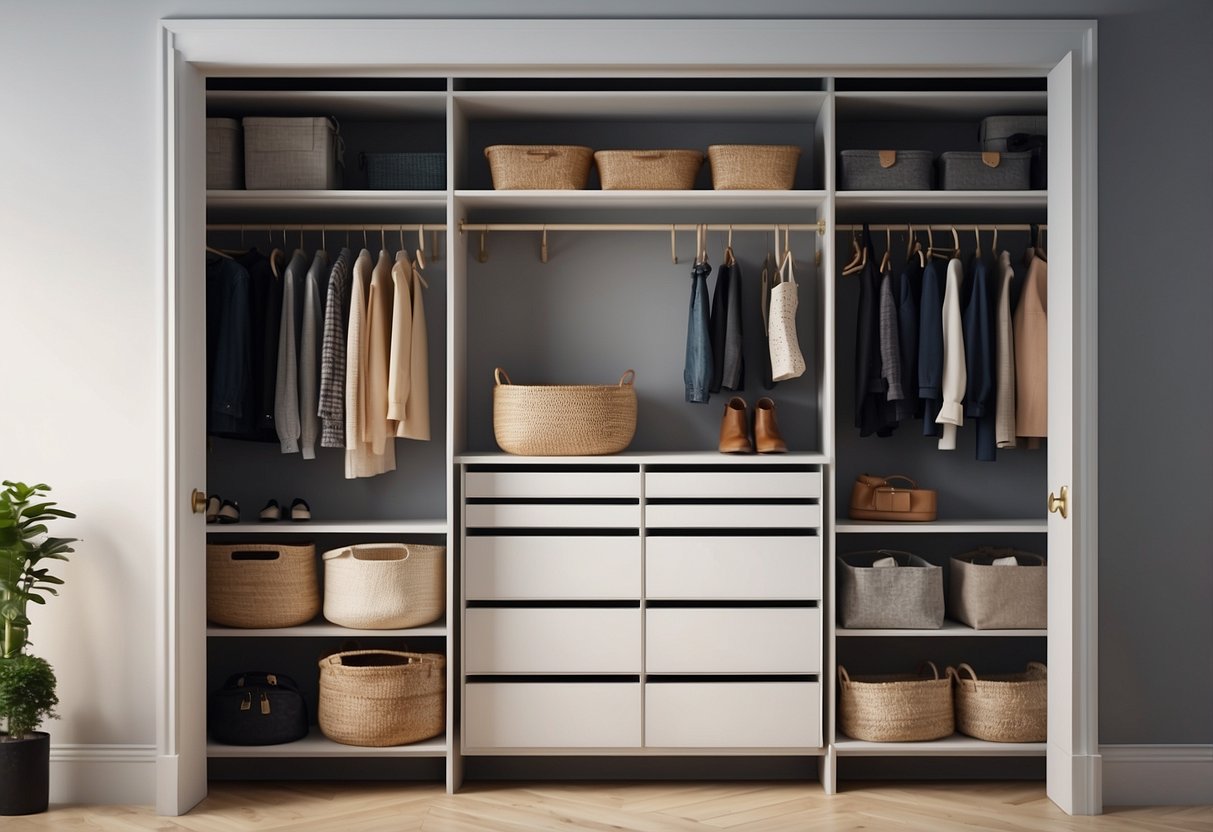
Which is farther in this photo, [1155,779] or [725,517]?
[725,517]

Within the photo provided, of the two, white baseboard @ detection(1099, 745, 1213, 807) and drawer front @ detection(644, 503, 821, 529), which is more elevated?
drawer front @ detection(644, 503, 821, 529)

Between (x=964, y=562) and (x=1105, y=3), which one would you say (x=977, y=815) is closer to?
(x=964, y=562)

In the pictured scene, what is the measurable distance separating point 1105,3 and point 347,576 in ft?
9.34

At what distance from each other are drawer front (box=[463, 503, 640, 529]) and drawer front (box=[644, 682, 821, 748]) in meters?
0.53

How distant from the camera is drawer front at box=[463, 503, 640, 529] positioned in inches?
132

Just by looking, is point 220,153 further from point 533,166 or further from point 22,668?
point 22,668

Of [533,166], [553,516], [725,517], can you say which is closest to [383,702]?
[553,516]

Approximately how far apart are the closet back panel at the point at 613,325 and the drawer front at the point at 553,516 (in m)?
0.47

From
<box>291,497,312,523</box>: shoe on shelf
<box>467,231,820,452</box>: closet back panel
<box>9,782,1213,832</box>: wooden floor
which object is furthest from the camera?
<box>467,231,820,452</box>: closet back panel

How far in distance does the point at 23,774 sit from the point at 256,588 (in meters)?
0.80

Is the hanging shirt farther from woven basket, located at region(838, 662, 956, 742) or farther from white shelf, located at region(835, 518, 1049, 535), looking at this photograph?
woven basket, located at region(838, 662, 956, 742)

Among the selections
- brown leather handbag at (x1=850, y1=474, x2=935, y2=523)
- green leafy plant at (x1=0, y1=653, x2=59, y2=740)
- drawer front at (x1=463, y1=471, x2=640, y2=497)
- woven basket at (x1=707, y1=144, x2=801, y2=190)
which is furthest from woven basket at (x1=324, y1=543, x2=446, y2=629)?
woven basket at (x1=707, y1=144, x2=801, y2=190)

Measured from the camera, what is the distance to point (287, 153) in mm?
3438

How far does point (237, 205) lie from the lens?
3479 millimetres
